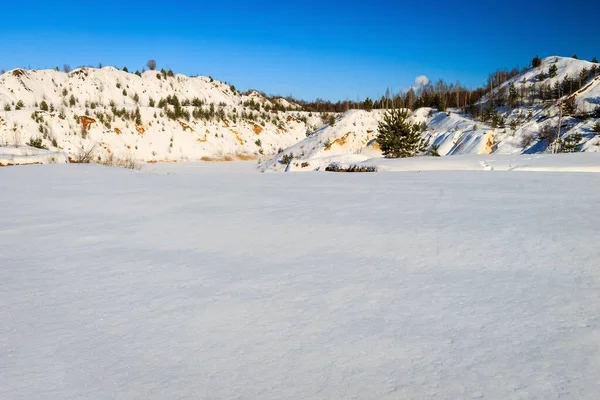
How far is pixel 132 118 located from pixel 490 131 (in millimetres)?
20506

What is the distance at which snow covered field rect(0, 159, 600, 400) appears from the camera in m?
1.03

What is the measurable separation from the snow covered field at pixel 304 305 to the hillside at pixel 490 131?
13.5 meters

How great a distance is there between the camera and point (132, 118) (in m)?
22.1

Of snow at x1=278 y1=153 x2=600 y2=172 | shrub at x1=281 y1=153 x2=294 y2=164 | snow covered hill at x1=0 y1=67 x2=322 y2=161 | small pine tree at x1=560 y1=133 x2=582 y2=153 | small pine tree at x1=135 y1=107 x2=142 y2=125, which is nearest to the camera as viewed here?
snow at x1=278 y1=153 x2=600 y2=172

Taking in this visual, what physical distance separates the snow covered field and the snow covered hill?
58.6 feet

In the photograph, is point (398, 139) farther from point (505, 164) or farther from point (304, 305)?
point (304, 305)

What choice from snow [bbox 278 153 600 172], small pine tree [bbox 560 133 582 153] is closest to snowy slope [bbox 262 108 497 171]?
small pine tree [bbox 560 133 582 153]

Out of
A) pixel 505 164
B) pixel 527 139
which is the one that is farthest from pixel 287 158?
pixel 527 139

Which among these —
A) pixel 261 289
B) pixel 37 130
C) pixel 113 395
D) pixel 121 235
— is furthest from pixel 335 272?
pixel 37 130

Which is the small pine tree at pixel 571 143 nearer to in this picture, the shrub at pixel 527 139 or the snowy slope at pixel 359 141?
the shrub at pixel 527 139

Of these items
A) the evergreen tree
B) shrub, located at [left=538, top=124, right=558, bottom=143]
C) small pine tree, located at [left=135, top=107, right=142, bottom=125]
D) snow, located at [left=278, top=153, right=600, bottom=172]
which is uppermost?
the evergreen tree

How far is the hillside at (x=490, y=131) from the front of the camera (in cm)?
1858

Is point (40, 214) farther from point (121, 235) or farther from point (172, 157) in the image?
point (172, 157)

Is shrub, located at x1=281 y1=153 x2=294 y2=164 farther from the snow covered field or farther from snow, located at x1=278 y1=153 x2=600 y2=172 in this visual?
the snow covered field
